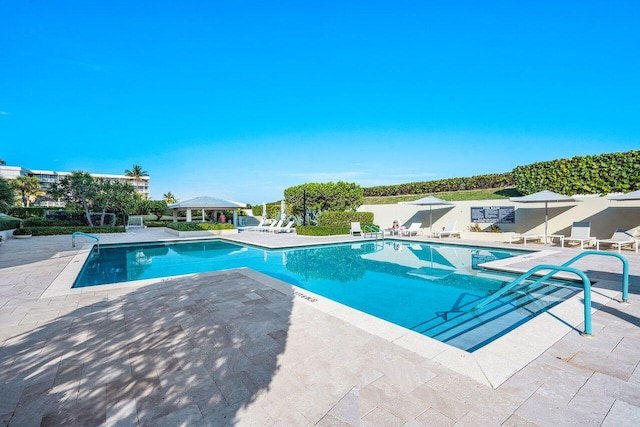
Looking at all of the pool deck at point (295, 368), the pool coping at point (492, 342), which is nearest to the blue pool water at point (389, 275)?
the pool coping at point (492, 342)

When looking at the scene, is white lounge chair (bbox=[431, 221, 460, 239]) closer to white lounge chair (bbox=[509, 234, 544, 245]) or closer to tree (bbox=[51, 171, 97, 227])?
white lounge chair (bbox=[509, 234, 544, 245])

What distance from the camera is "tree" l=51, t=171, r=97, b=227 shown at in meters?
18.0

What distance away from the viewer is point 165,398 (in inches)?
93.0

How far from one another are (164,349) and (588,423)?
3.66m

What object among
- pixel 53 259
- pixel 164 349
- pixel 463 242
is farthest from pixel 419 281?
pixel 53 259

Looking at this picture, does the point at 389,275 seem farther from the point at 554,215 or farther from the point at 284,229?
the point at 284,229

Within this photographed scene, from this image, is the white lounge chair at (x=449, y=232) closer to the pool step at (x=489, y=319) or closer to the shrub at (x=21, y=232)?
the pool step at (x=489, y=319)

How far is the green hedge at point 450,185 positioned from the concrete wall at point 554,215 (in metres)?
5.19

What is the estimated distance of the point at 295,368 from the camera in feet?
9.06

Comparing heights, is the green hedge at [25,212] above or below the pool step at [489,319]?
above

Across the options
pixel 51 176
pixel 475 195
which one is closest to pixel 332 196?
pixel 475 195

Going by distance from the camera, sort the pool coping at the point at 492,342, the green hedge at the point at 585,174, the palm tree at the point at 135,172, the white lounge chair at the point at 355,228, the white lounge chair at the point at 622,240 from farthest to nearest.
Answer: the palm tree at the point at 135,172 < the white lounge chair at the point at 355,228 < the green hedge at the point at 585,174 < the white lounge chair at the point at 622,240 < the pool coping at the point at 492,342

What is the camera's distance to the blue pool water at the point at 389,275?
4738 mm

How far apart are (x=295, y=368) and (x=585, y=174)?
1650cm
